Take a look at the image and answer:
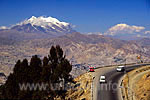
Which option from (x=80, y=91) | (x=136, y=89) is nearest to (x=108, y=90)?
(x=136, y=89)

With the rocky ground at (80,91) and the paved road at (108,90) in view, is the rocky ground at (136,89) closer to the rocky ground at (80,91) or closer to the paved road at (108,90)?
the paved road at (108,90)

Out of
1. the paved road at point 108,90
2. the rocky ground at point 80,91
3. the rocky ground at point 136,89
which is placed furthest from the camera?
the rocky ground at point 80,91

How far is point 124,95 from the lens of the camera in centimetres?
4766

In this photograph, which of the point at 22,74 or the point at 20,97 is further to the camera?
the point at 22,74

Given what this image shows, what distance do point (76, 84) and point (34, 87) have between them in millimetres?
17773

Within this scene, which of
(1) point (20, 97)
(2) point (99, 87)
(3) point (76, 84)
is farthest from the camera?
(3) point (76, 84)

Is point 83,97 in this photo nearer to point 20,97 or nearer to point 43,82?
point 43,82

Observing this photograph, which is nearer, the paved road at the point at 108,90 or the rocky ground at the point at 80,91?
the paved road at the point at 108,90

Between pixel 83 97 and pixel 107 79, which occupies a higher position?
pixel 107 79

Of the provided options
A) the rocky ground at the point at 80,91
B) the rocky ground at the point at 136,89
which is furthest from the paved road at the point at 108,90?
the rocky ground at the point at 136,89

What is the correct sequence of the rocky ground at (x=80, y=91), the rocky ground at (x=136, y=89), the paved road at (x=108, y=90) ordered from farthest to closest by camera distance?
the rocky ground at (x=80, y=91)
the paved road at (x=108, y=90)
the rocky ground at (x=136, y=89)

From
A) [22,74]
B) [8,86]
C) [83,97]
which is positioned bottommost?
[83,97]

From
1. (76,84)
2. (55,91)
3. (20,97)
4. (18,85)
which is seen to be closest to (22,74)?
(18,85)

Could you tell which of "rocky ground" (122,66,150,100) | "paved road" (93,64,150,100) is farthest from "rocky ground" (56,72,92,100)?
"rocky ground" (122,66,150,100)
